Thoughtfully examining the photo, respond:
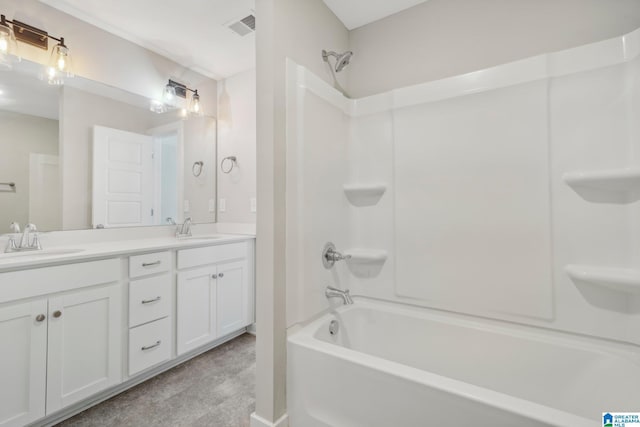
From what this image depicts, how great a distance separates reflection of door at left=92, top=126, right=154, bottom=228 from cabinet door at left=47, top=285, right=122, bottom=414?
0.79 m

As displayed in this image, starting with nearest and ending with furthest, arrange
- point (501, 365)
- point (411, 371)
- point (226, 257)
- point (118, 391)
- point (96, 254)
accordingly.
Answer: point (411, 371), point (501, 365), point (96, 254), point (118, 391), point (226, 257)

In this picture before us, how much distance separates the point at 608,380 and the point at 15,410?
271 centimetres

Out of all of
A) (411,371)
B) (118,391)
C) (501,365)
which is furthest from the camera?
(118,391)

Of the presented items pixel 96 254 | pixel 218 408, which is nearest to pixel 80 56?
pixel 96 254

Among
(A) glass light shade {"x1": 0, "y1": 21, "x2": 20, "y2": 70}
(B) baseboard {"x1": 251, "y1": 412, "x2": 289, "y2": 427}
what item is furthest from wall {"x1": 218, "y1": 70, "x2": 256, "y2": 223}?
(B) baseboard {"x1": 251, "y1": 412, "x2": 289, "y2": 427}

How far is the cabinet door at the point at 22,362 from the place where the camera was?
1317 millimetres

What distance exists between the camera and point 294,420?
1.42 m

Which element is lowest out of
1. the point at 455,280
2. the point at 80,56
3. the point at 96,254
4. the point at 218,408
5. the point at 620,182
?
the point at 218,408

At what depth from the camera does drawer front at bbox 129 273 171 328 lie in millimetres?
1790

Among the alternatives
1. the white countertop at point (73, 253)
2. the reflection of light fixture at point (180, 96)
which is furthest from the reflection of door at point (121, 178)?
the reflection of light fixture at point (180, 96)

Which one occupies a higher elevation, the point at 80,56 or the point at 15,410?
the point at 80,56

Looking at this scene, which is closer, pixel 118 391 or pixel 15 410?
pixel 15 410

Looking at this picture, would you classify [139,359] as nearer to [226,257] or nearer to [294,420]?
[226,257]

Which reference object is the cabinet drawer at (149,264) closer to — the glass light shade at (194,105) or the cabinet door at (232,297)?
the cabinet door at (232,297)
